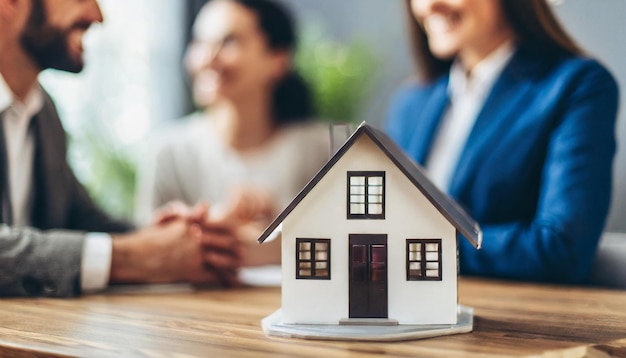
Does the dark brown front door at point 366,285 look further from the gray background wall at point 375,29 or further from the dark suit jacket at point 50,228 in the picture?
the gray background wall at point 375,29

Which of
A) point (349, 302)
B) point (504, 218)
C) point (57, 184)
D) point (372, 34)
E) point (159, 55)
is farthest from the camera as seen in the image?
point (159, 55)

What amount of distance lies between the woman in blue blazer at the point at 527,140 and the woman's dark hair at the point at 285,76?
0.84 metres

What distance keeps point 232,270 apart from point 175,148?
1.12 metres

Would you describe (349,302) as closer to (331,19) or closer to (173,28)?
(331,19)

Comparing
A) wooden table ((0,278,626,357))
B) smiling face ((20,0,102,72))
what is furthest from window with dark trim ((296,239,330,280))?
smiling face ((20,0,102,72))

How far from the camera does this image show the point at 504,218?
176cm

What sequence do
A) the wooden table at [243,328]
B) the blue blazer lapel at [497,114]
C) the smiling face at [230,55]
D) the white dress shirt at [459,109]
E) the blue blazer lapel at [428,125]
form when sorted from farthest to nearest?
1. the smiling face at [230,55]
2. the blue blazer lapel at [428,125]
3. the white dress shirt at [459,109]
4. the blue blazer lapel at [497,114]
5. the wooden table at [243,328]

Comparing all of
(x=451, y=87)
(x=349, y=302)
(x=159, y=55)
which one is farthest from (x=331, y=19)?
(x=349, y=302)

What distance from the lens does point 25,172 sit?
156 cm

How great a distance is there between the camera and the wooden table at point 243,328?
963 mm

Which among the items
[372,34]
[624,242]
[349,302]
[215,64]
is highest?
[372,34]

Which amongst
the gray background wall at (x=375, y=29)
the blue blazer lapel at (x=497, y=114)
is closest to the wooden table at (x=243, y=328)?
the blue blazer lapel at (x=497, y=114)

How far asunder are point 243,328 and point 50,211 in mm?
725

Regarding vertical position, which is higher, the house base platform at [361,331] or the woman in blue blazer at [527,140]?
the woman in blue blazer at [527,140]
